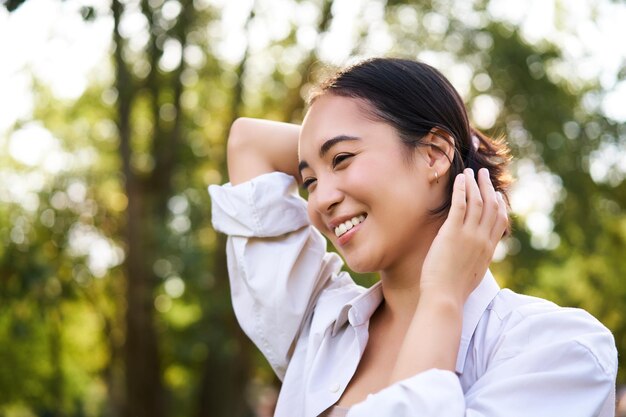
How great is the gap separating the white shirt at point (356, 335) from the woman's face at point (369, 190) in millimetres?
207

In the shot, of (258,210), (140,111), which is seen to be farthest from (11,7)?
(140,111)

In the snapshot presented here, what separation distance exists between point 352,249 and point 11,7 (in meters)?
1.66

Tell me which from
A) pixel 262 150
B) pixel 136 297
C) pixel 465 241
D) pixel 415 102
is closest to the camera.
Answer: pixel 465 241

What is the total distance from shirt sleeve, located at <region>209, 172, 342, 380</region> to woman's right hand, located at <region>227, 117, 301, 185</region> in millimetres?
65

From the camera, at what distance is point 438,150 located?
207 centimetres

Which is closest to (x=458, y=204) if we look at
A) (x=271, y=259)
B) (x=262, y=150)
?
(x=271, y=259)

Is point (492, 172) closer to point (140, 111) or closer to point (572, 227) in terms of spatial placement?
point (572, 227)

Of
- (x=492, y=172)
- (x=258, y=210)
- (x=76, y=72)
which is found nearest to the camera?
(x=492, y=172)

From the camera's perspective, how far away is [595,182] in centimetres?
1301

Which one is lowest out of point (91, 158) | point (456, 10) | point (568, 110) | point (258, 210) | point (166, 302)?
point (166, 302)

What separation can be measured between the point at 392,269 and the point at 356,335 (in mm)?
192

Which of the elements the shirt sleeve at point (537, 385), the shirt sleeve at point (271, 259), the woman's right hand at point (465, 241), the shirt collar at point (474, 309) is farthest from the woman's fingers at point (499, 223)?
Result: the shirt sleeve at point (271, 259)

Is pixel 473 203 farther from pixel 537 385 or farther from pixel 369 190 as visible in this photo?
pixel 537 385

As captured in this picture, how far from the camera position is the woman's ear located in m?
2.05
